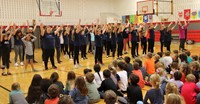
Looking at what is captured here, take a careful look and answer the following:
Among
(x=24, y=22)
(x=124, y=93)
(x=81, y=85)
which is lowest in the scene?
(x=124, y=93)

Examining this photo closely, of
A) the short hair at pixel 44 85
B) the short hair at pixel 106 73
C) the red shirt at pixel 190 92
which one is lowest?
the red shirt at pixel 190 92

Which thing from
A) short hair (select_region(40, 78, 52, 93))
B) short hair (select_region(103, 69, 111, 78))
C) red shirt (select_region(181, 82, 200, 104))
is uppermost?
short hair (select_region(103, 69, 111, 78))

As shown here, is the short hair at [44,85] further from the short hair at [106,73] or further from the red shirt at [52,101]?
the short hair at [106,73]

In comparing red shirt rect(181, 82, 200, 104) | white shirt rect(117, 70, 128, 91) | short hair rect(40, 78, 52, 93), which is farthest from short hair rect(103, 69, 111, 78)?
red shirt rect(181, 82, 200, 104)

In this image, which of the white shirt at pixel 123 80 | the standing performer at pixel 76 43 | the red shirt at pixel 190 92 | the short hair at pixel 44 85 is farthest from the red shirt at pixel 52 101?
the standing performer at pixel 76 43

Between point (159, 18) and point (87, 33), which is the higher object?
point (159, 18)

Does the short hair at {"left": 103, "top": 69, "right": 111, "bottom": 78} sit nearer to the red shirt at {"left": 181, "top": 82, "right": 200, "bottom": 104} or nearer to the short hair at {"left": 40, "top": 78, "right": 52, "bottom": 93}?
the short hair at {"left": 40, "top": 78, "right": 52, "bottom": 93}

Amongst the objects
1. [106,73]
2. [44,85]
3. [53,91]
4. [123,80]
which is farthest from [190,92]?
[44,85]

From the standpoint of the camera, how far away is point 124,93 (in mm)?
5707

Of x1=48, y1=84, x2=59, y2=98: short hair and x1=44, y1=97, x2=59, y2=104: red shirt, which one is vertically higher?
x1=48, y1=84, x2=59, y2=98: short hair

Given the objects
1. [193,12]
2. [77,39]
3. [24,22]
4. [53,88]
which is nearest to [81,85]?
[53,88]

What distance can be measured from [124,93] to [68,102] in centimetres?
278

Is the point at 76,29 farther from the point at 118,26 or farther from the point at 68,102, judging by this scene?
the point at 68,102

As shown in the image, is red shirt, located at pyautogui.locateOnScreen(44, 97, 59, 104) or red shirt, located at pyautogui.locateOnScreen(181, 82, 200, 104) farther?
red shirt, located at pyautogui.locateOnScreen(181, 82, 200, 104)
